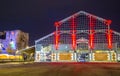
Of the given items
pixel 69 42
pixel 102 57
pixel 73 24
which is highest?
pixel 73 24

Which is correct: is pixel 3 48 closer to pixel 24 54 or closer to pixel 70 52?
pixel 24 54

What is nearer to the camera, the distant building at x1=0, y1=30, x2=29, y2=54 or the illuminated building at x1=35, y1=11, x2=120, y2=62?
the illuminated building at x1=35, y1=11, x2=120, y2=62

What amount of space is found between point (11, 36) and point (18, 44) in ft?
17.2

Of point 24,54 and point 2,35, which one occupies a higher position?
point 2,35

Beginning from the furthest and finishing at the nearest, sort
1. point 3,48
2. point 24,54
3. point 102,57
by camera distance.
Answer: point 3,48 < point 24,54 < point 102,57

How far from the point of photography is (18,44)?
125 meters

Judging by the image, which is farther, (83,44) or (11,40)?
(11,40)

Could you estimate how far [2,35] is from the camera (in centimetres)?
12644

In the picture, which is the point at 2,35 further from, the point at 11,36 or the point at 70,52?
the point at 70,52

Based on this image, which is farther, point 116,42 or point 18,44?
point 18,44

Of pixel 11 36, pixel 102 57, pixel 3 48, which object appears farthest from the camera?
pixel 11 36

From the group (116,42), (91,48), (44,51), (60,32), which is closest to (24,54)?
(44,51)

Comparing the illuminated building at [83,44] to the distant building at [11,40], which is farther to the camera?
the distant building at [11,40]

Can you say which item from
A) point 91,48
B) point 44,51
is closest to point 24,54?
point 44,51
